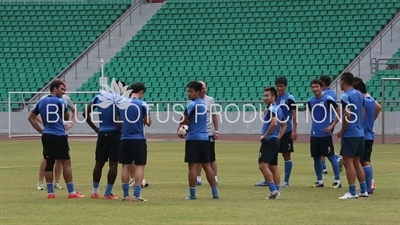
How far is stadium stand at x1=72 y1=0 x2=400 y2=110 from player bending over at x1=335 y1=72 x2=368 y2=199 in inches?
1028

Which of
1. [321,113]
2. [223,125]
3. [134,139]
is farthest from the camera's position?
[223,125]

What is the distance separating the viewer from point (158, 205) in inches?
601

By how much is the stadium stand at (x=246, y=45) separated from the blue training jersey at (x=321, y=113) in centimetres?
2356

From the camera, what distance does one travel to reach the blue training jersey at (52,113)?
54.1 ft

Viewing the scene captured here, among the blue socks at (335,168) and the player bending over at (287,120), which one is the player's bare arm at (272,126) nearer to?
the player bending over at (287,120)

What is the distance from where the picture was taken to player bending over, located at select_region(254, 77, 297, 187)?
1900 cm

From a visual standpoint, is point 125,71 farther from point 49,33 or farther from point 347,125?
point 347,125

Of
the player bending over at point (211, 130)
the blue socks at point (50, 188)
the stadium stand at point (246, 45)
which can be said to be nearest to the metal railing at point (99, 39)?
the stadium stand at point (246, 45)

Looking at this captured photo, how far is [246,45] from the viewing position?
47156 millimetres

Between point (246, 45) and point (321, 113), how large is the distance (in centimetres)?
2840

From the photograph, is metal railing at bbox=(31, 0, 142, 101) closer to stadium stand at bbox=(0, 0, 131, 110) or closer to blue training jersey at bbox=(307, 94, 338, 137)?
stadium stand at bbox=(0, 0, 131, 110)

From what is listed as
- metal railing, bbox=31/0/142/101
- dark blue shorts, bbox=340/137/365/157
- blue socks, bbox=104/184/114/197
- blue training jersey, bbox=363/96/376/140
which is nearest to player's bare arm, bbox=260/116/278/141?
dark blue shorts, bbox=340/137/365/157

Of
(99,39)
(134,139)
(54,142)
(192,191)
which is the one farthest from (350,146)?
(99,39)

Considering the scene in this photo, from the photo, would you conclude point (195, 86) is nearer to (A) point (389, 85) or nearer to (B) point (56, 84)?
(B) point (56, 84)
